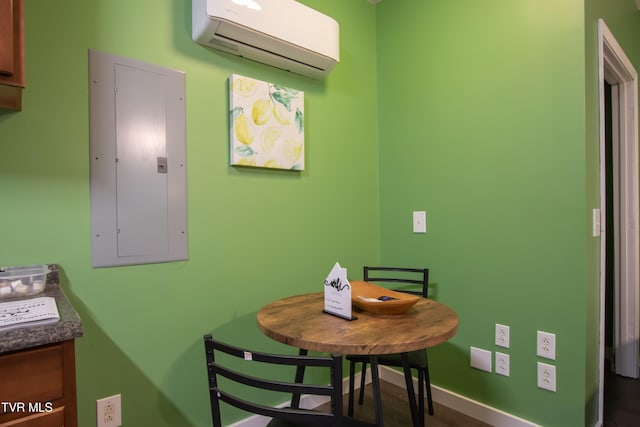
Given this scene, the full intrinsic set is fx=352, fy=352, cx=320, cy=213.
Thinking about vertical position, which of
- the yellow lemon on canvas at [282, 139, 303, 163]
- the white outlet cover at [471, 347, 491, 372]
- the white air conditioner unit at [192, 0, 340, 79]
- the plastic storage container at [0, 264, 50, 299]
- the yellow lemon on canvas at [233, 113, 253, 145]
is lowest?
the white outlet cover at [471, 347, 491, 372]

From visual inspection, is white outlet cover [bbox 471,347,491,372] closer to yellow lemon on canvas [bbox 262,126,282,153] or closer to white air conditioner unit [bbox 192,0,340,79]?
yellow lemon on canvas [bbox 262,126,282,153]

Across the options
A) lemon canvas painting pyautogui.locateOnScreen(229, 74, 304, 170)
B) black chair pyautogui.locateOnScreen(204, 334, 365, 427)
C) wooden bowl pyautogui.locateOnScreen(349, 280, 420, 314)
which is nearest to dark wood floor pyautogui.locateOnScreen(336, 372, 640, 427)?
wooden bowl pyautogui.locateOnScreen(349, 280, 420, 314)

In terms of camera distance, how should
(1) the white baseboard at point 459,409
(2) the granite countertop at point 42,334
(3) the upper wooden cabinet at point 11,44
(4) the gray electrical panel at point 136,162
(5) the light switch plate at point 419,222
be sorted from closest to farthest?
(2) the granite countertop at point 42,334 < (3) the upper wooden cabinet at point 11,44 < (4) the gray electrical panel at point 136,162 < (1) the white baseboard at point 459,409 < (5) the light switch plate at point 419,222

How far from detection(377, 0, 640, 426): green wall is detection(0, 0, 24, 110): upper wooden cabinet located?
6.34 ft

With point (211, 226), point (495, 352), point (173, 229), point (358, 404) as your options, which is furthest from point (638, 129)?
point (173, 229)

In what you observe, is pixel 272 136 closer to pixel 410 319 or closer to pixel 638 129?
pixel 410 319

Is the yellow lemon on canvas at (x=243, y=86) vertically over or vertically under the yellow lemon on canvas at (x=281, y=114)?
over

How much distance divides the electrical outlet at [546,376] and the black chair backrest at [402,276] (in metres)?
0.64

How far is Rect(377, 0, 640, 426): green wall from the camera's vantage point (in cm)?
165

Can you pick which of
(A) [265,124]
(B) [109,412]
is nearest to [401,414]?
(B) [109,412]

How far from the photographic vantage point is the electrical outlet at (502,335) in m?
1.86

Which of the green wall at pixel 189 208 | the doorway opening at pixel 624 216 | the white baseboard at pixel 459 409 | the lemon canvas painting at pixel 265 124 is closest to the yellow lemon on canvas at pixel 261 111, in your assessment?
the lemon canvas painting at pixel 265 124

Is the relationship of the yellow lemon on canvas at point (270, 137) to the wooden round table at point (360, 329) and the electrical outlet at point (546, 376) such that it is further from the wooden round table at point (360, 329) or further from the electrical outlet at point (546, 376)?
the electrical outlet at point (546, 376)

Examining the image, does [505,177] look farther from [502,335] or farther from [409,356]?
[409,356]
